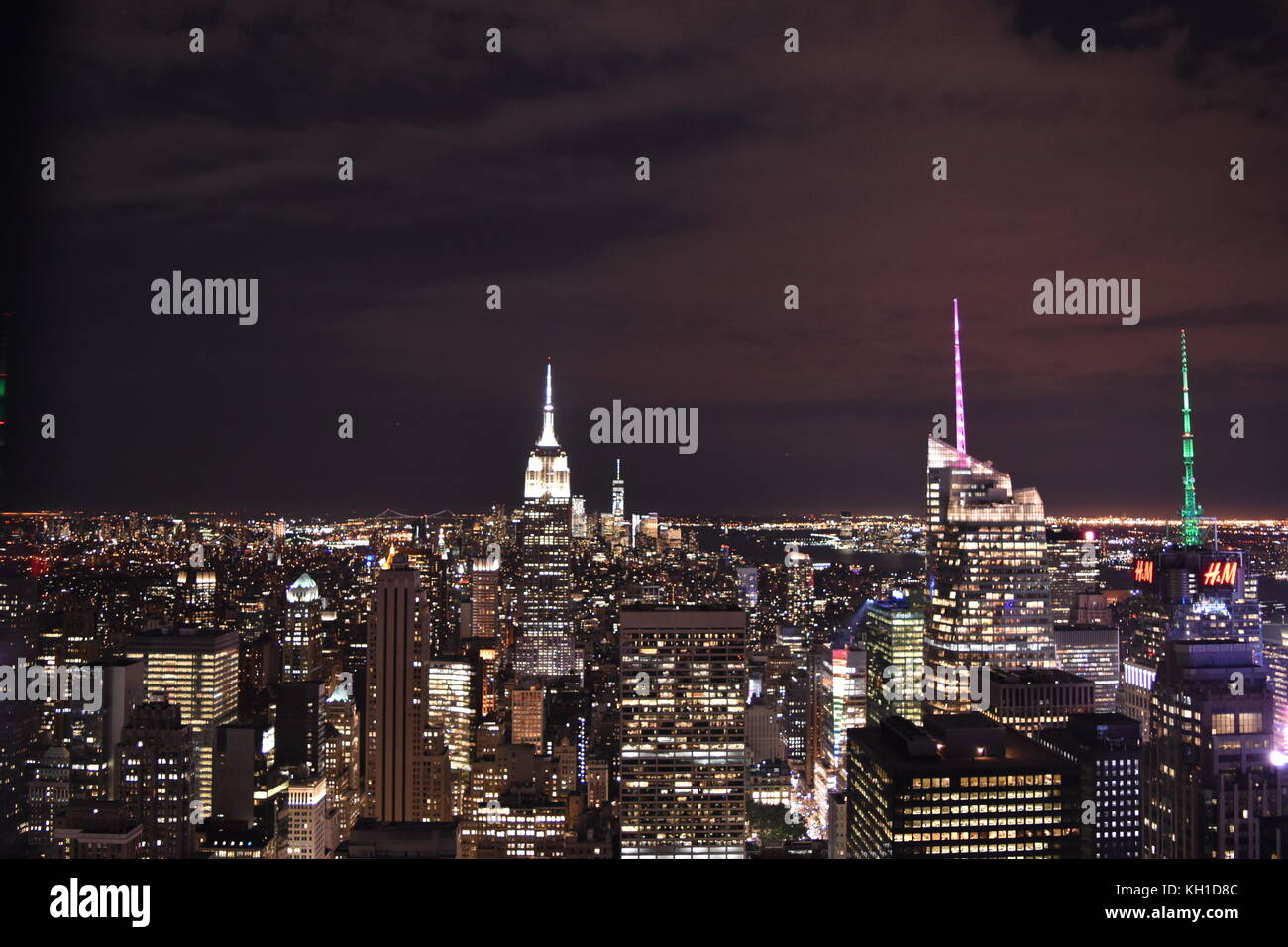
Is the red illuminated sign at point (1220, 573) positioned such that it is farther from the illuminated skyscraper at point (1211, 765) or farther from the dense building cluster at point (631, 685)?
the illuminated skyscraper at point (1211, 765)

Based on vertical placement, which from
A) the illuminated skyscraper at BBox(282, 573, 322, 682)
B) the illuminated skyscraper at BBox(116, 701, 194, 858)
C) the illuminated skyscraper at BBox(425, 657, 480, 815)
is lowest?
the illuminated skyscraper at BBox(425, 657, 480, 815)

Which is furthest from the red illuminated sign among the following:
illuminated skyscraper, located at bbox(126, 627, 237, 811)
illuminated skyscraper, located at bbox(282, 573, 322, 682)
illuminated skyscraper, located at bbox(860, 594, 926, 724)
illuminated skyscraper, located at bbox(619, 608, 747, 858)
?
illuminated skyscraper, located at bbox(126, 627, 237, 811)

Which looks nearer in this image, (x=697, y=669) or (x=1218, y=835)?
(x=1218, y=835)

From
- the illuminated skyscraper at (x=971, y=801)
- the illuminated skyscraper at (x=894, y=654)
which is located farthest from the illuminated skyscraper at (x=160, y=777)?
the illuminated skyscraper at (x=894, y=654)

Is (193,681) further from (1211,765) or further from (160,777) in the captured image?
(1211,765)

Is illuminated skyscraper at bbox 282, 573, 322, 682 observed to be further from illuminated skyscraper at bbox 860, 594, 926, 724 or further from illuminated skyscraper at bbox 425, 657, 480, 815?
illuminated skyscraper at bbox 860, 594, 926, 724
